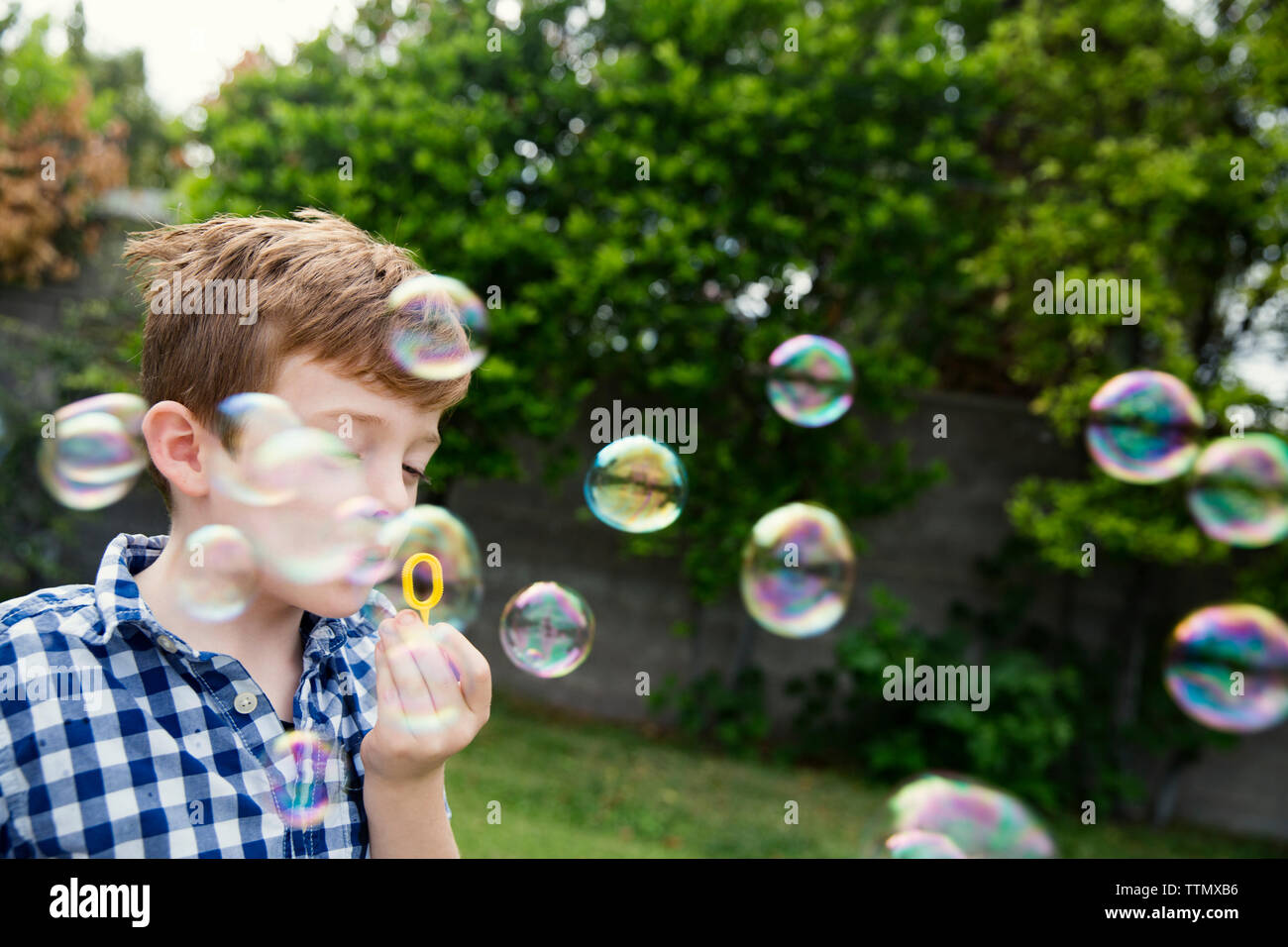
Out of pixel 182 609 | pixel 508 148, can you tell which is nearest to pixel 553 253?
pixel 508 148

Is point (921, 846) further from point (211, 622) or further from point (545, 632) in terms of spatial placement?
point (211, 622)

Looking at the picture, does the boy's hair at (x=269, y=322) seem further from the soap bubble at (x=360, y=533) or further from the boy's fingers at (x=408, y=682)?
the boy's fingers at (x=408, y=682)

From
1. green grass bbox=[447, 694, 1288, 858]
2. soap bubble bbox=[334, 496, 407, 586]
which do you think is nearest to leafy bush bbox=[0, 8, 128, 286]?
green grass bbox=[447, 694, 1288, 858]

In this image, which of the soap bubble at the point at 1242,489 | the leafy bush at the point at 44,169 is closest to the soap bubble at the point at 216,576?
the soap bubble at the point at 1242,489

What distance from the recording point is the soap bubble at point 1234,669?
3.67 metres

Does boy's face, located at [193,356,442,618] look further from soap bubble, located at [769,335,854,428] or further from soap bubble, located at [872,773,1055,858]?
soap bubble, located at [769,335,854,428]

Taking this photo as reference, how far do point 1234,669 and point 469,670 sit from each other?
12.5ft

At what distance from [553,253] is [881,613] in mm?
3172

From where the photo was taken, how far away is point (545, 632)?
8.14ft

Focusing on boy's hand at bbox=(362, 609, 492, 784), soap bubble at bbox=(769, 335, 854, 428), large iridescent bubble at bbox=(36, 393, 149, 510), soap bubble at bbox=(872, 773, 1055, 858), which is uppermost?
soap bubble at bbox=(769, 335, 854, 428)

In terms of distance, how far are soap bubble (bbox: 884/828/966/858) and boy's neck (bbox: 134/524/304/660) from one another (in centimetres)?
149

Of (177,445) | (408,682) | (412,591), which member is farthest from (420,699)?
(177,445)

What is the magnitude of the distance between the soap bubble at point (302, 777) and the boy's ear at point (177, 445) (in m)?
0.36

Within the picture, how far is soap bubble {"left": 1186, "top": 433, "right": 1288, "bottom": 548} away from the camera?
3.90 metres
